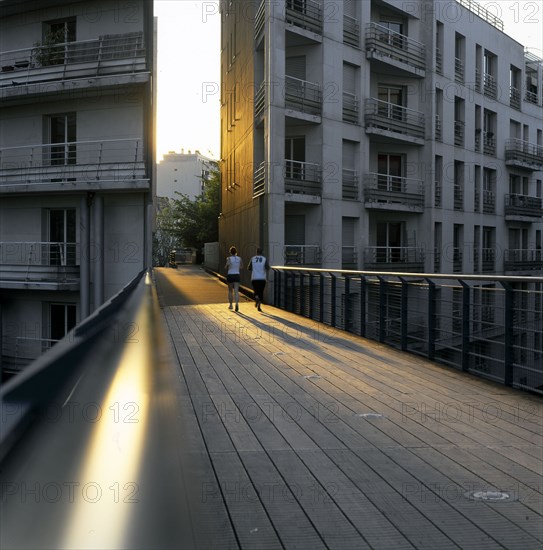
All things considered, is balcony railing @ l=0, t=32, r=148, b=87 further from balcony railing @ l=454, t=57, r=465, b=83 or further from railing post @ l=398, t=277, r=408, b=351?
balcony railing @ l=454, t=57, r=465, b=83

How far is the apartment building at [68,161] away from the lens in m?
19.3

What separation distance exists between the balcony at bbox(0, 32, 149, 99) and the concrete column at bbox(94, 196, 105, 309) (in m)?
3.81

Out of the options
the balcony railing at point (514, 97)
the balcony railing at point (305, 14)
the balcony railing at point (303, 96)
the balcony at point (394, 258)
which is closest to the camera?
the balcony railing at point (305, 14)

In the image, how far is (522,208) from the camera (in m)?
37.8

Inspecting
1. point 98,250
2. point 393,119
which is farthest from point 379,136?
point 98,250

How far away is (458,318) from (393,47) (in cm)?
2129

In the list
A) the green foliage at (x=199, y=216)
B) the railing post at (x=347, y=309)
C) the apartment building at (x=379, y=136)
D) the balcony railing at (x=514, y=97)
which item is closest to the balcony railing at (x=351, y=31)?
the apartment building at (x=379, y=136)

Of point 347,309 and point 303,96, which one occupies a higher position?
point 303,96

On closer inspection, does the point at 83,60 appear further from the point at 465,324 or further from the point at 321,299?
the point at 465,324

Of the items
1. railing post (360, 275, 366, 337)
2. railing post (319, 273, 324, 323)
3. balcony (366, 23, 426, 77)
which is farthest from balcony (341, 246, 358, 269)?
railing post (360, 275, 366, 337)

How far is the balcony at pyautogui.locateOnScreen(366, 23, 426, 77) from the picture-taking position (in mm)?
25031

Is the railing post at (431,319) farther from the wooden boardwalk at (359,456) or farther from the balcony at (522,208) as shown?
the balcony at (522,208)

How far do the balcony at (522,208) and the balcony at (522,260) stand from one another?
2095mm

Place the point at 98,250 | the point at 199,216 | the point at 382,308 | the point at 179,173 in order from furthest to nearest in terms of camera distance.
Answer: the point at 179,173 < the point at 199,216 < the point at 98,250 < the point at 382,308
